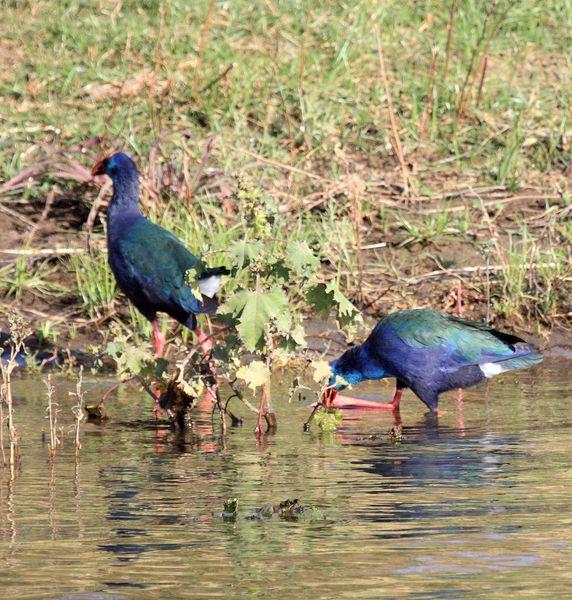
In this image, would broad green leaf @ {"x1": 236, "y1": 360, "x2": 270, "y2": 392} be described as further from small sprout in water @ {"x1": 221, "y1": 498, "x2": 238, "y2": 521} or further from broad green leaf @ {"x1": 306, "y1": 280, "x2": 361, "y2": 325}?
small sprout in water @ {"x1": 221, "y1": 498, "x2": 238, "y2": 521}

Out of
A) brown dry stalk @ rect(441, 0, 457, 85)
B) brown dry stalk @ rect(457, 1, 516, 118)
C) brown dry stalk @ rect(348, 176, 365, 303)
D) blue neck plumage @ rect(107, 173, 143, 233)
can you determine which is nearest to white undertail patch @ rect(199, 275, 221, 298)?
blue neck plumage @ rect(107, 173, 143, 233)

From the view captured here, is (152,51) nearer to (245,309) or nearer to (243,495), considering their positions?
(245,309)

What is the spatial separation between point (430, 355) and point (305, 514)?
2.56 metres

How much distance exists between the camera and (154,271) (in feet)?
25.8

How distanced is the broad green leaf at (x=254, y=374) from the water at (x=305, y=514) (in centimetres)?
27

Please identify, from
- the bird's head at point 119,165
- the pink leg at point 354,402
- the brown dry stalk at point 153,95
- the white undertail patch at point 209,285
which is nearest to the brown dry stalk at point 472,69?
the brown dry stalk at point 153,95

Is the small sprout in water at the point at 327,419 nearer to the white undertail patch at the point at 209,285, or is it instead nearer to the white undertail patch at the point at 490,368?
the white undertail patch at the point at 490,368

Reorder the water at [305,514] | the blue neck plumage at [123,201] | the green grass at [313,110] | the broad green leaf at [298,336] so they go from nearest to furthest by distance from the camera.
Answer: the water at [305,514] → the broad green leaf at [298,336] → the blue neck plumage at [123,201] → the green grass at [313,110]

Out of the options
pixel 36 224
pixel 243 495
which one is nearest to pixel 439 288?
pixel 36 224

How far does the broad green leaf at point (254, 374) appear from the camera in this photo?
6.03 m

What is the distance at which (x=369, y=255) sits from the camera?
938 centimetres

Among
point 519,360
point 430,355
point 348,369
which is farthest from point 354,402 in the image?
point 519,360

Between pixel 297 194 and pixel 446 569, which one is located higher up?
pixel 297 194

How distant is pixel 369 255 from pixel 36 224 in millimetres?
2210
